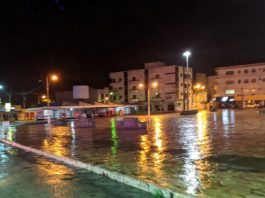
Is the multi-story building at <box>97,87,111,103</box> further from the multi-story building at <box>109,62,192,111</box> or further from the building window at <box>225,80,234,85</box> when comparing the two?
the building window at <box>225,80,234,85</box>

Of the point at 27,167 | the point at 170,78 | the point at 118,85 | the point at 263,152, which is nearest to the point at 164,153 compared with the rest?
the point at 263,152

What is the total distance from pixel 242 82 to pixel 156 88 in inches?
1017

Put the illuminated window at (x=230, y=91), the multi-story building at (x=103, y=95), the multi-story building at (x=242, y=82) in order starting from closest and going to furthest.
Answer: the multi-story building at (x=103, y=95), the multi-story building at (x=242, y=82), the illuminated window at (x=230, y=91)


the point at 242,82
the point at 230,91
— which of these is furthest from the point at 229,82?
the point at 242,82

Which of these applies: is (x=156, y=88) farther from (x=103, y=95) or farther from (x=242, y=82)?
(x=242, y=82)

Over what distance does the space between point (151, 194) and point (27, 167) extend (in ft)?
18.3

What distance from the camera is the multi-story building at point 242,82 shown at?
94.8 m

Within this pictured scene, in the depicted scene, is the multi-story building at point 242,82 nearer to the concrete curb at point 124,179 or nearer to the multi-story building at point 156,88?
the multi-story building at point 156,88

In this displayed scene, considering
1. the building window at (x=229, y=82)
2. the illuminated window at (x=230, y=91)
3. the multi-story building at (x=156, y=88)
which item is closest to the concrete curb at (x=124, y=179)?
the multi-story building at (x=156, y=88)

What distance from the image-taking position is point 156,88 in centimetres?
9450

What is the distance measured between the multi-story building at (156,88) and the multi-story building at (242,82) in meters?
11.3

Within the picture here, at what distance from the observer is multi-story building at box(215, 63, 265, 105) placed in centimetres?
9481

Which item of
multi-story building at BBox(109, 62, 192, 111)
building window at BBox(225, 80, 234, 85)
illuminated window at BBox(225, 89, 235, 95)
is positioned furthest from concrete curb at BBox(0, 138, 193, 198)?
building window at BBox(225, 80, 234, 85)

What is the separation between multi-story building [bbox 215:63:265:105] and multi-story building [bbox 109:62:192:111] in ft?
37.1
